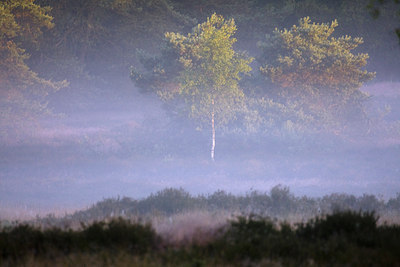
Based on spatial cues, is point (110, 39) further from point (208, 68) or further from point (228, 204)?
point (228, 204)

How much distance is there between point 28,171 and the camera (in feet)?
103

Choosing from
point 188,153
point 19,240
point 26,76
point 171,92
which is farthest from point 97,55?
point 19,240

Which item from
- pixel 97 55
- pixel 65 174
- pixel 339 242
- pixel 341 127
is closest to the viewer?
pixel 339 242

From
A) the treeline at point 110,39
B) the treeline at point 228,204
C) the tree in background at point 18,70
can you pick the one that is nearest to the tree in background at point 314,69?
the treeline at point 110,39

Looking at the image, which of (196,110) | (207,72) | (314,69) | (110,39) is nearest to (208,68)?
(207,72)

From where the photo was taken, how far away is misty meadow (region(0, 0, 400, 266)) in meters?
25.6

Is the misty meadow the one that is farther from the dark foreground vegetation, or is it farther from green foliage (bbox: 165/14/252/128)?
the dark foreground vegetation

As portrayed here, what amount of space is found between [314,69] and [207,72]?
940 centimetres

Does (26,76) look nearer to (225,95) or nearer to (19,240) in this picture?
(225,95)

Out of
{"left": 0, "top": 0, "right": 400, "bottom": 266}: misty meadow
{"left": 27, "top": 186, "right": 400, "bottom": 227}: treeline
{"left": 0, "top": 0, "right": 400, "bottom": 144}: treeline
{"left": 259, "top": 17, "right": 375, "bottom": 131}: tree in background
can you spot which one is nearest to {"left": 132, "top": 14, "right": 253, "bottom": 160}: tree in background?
{"left": 0, "top": 0, "right": 400, "bottom": 266}: misty meadow

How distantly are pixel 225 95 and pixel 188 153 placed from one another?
18.7ft

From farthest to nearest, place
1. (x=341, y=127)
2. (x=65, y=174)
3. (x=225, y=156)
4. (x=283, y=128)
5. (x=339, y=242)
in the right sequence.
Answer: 1. (x=341, y=127)
2. (x=283, y=128)
3. (x=225, y=156)
4. (x=65, y=174)
5. (x=339, y=242)

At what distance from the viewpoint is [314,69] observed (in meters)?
35.8

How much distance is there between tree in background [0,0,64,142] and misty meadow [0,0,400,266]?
0.12 metres
